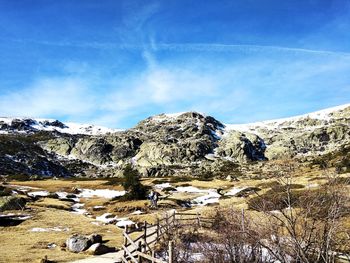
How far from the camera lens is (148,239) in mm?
24969

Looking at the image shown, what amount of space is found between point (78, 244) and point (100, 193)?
34.8 metres

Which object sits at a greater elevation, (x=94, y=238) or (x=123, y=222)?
(x=123, y=222)

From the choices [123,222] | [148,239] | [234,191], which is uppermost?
[234,191]

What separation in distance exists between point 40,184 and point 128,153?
121m

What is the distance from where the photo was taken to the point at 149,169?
11144cm

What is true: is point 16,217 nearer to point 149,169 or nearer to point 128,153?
A: point 149,169

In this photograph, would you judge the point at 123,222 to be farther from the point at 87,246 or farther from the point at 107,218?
the point at 87,246

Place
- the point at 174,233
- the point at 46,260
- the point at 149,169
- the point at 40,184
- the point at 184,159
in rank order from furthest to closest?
the point at 184,159
the point at 149,169
the point at 40,184
the point at 174,233
the point at 46,260

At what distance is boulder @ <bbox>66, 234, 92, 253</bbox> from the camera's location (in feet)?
82.6

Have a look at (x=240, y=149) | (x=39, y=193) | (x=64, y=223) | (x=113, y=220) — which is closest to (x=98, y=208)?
(x=113, y=220)

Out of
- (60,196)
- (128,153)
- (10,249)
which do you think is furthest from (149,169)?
(10,249)

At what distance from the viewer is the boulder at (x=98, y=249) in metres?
24.5

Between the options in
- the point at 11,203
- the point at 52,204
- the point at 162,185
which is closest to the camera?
the point at 11,203

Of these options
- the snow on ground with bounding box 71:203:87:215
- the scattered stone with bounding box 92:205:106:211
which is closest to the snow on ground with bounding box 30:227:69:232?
the snow on ground with bounding box 71:203:87:215
